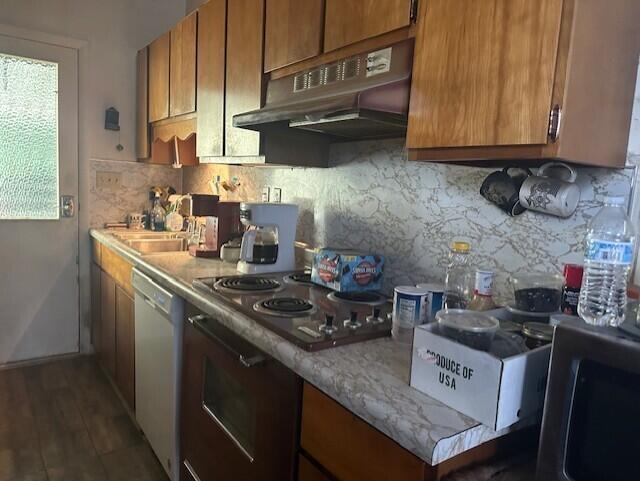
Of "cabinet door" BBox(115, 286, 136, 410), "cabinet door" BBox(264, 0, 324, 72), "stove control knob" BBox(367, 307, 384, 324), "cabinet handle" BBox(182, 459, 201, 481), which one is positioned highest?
"cabinet door" BBox(264, 0, 324, 72)

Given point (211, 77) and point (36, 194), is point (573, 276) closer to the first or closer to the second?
point (211, 77)

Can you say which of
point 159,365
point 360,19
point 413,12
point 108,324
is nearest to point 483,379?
point 413,12

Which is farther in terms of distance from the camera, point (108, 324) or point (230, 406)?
point (108, 324)

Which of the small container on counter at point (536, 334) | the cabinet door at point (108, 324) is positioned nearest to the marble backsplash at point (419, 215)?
the small container on counter at point (536, 334)

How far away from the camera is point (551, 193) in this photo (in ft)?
3.70

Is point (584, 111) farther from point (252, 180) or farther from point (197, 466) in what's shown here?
point (252, 180)

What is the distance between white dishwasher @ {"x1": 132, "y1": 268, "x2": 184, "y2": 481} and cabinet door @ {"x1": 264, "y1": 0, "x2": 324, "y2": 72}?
3.22ft

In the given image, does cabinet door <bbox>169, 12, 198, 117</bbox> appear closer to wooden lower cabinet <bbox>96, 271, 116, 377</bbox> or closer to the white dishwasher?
the white dishwasher

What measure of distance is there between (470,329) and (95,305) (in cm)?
281

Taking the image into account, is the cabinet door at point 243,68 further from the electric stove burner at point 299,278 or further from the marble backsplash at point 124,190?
the marble backsplash at point 124,190

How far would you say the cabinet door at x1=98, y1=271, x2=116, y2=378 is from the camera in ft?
8.42

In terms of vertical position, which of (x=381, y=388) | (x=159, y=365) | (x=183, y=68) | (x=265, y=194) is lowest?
(x=159, y=365)

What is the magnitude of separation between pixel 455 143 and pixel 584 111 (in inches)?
10.2

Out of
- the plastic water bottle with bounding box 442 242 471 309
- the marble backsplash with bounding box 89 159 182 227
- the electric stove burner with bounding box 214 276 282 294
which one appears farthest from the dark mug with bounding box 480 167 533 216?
the marble backsplash with bounding box 89 159 182 227
